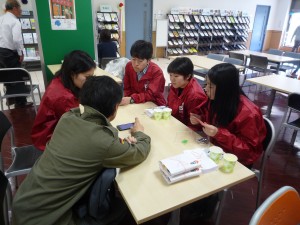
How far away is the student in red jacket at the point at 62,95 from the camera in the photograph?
154cm

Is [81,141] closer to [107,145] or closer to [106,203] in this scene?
[107,145]

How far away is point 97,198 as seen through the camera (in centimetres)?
101

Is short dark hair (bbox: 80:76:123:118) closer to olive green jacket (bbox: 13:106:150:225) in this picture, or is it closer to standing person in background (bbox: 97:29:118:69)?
olive green jacket (bbox: 13:106:150:225)

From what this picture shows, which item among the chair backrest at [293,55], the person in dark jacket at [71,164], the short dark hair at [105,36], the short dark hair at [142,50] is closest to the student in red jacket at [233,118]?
the person in dark jacket at [71,164]

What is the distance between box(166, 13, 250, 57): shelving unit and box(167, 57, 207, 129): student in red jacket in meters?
6.26

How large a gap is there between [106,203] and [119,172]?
15 centimetres

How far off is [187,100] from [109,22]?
5.56 metres

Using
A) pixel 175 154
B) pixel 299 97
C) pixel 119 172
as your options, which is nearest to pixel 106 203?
pixel 119 172

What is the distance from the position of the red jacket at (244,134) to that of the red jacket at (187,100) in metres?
0.37

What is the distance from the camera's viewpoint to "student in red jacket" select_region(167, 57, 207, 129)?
1816mm

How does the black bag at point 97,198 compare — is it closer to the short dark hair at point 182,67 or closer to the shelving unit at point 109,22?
the short dark hair at point 182,67

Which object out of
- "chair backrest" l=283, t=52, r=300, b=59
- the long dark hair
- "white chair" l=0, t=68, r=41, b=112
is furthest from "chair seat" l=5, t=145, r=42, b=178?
"chair backrest" l=283, t=52, r=300, b=59

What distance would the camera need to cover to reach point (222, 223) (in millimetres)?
1749

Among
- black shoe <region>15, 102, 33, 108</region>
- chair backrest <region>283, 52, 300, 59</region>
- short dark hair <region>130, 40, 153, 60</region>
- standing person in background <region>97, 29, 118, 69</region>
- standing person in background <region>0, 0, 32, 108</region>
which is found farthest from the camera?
chair backrest <region>283, 52, 300, 59</region>
